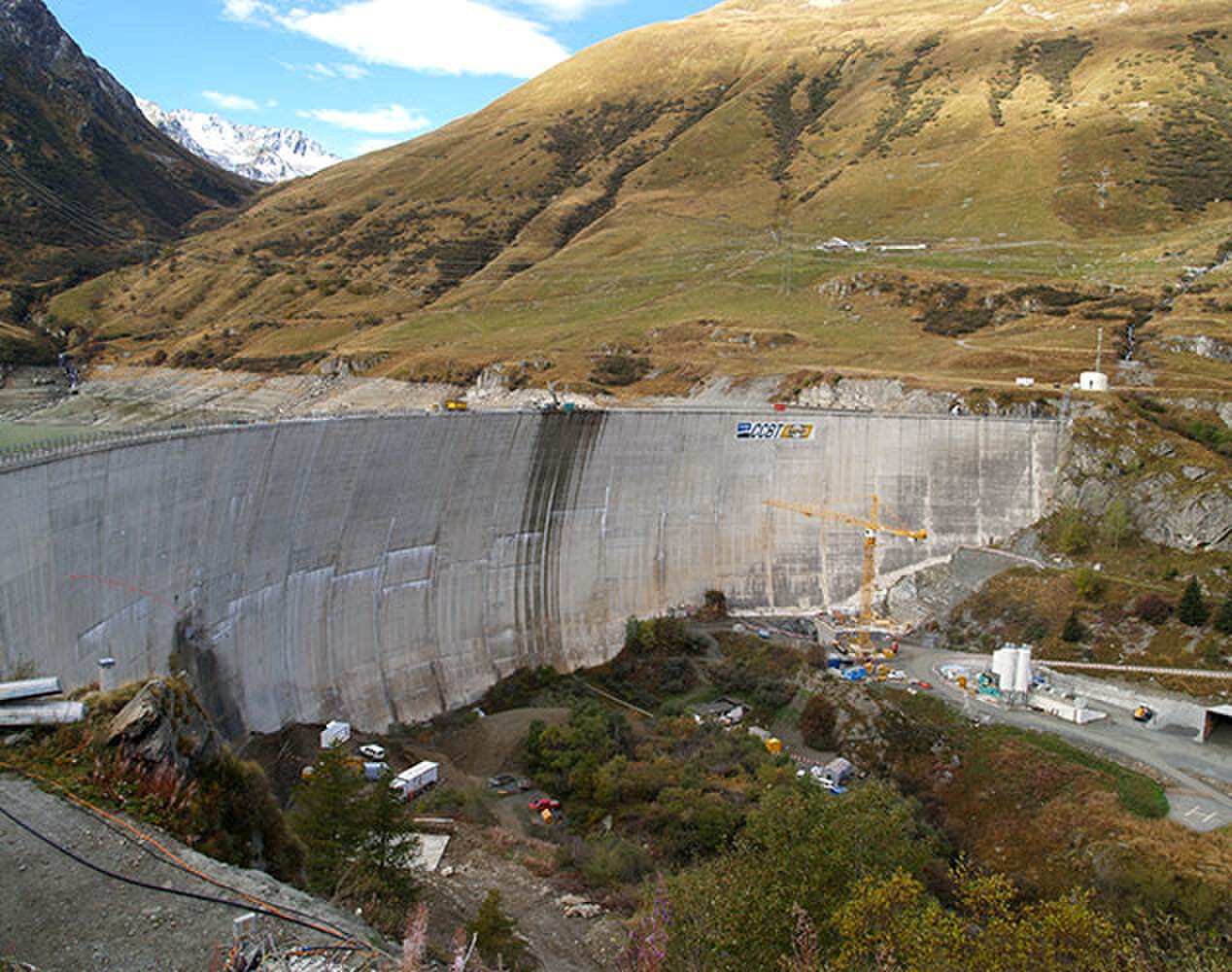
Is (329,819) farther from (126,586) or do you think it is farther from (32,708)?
(126,586)

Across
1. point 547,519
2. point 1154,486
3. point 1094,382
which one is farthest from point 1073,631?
point 547,519

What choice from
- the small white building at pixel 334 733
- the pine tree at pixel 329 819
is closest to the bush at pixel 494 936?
the pine tree at pixel 329 819

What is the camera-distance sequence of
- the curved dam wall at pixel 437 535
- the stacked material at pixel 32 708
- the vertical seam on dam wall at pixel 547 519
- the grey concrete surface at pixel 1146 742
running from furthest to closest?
1. the vertical seam on dam wall at pixel 547 519
2. the grey concrete surface at pixel 1146 742
3. the curved dam wall at pixel 437 535
4. the stacked material at pixel 32 708

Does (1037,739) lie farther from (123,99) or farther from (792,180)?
Answer: (123,99)

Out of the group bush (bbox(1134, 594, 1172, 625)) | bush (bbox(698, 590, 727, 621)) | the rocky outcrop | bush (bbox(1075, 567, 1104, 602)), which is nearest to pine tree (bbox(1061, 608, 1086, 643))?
bush (bbox(1075, 567, 1104, 602))

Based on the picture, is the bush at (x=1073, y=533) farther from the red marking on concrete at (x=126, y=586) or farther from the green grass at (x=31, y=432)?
the green grass at (x=31, y=432)

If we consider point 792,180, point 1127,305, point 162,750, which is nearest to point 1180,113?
A: point 792,180

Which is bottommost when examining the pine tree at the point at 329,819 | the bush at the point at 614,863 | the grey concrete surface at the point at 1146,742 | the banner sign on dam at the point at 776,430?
the grey concrete surface at the point at 1146,742
